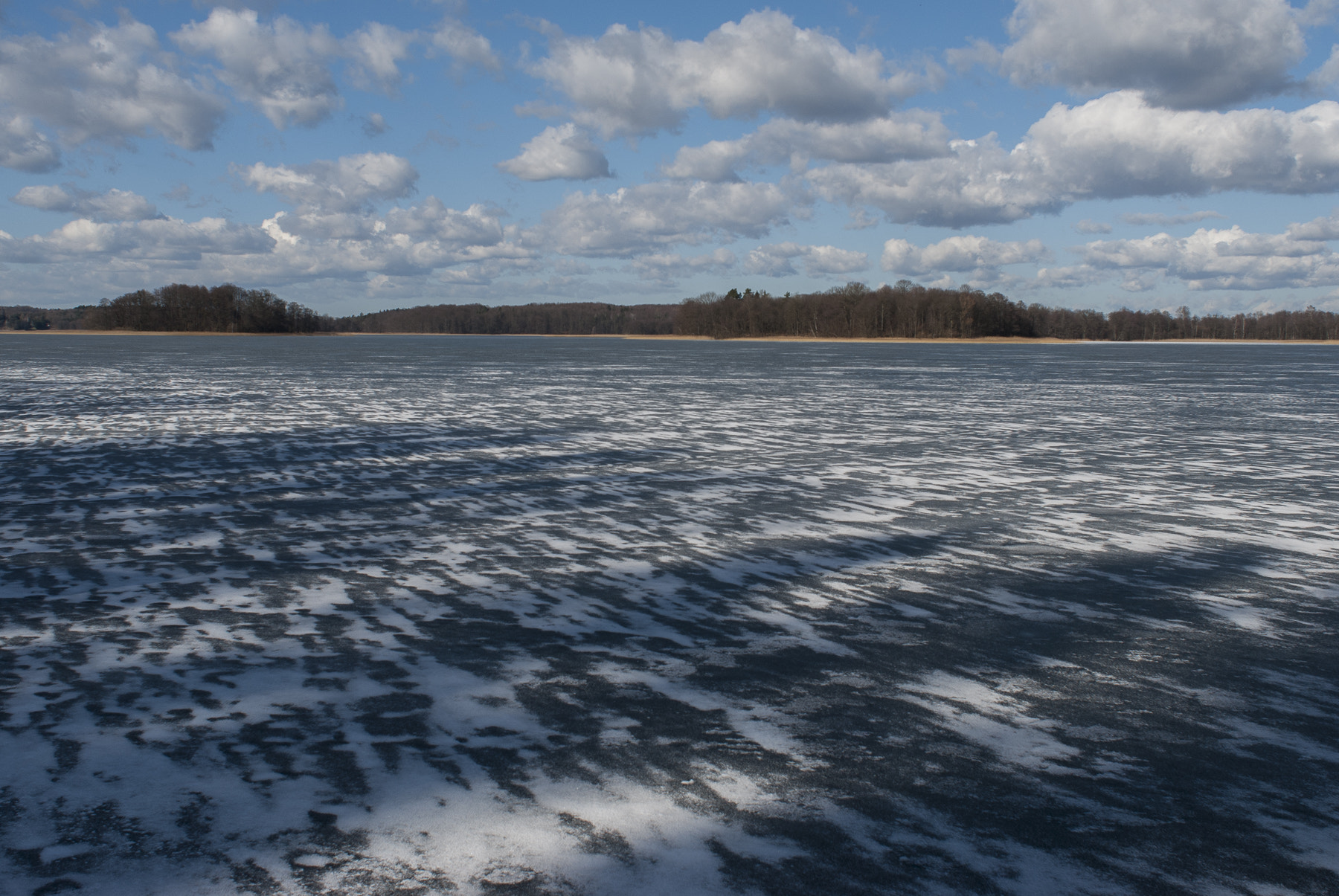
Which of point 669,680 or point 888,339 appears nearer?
point 669,680

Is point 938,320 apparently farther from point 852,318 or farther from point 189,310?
point 189,310

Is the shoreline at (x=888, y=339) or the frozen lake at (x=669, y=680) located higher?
the shoreline at (x=888, y=339)

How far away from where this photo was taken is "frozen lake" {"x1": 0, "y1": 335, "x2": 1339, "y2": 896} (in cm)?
262

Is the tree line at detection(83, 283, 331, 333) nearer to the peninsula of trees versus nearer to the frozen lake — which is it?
the peninsula of trees

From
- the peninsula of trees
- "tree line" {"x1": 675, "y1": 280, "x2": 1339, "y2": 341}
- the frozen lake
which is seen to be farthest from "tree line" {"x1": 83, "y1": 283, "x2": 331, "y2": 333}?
the frozen lake

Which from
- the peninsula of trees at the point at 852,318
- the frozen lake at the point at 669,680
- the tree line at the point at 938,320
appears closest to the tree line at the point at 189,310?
the peninsula of trees at the point at 852,318

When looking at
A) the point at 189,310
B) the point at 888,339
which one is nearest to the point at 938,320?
the point at 888,339

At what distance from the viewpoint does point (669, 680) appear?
3936 mm

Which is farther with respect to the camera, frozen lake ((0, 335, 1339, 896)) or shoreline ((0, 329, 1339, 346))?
shoreline ((0, 329, 1339, 346))

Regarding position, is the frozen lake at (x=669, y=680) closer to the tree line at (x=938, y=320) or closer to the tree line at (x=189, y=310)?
the tree line at (x=938, y=320)

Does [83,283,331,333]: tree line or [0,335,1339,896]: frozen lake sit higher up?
[83,283,331,333]: tree line

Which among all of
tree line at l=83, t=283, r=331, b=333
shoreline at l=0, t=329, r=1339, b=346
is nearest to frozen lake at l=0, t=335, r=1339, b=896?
shoreline at l=0, t=329, r=1339, b=346

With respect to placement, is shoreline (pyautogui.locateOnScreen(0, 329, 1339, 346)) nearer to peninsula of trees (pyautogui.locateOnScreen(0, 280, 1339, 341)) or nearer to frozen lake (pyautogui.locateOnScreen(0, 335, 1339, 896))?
peninsula of trees (pyautogui.locateOnScreen(0, 280, 1339, 341))

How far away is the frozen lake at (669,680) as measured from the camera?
262 cm
